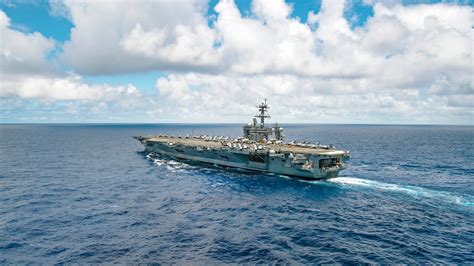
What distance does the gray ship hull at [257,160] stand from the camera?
47594 mm

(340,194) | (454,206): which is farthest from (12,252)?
(454,206)

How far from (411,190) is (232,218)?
26.0 meters

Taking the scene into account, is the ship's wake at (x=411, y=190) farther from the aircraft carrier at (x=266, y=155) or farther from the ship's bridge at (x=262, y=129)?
the ship's bridge at (x=262, y=129)

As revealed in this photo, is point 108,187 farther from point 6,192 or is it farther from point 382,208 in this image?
point 382,208

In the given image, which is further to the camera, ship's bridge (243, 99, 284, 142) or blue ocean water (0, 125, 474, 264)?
ship's bridge (243, 99, 284, 142)

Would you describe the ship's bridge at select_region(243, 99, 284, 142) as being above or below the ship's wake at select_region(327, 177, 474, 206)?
above

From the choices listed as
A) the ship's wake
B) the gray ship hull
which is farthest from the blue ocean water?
the gray ship hull

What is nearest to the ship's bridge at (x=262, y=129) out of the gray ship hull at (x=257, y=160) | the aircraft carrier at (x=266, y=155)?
the aircraft carrier at (x=266, y=155)

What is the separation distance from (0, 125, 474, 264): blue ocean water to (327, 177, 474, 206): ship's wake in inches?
9.5

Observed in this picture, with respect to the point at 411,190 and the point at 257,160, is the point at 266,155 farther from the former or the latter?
the point at 411,190

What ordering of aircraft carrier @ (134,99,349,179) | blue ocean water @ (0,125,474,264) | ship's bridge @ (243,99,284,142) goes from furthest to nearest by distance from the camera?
ship's bridge @ (243,99,284,142) → aircraft carrier @ (134,99,349,179) → blue ocean water @ (0,125,474,264)

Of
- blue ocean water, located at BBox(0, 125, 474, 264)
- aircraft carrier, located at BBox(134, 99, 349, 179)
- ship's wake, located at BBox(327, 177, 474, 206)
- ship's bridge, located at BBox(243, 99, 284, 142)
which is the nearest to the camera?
blue ocean water, located at BBox(0, 125, 474, 264)

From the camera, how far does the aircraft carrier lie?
156 feet

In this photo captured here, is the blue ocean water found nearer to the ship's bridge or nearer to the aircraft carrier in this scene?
the aircraft carrier
